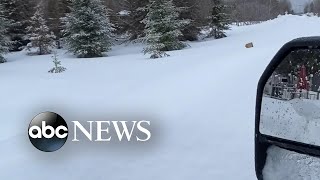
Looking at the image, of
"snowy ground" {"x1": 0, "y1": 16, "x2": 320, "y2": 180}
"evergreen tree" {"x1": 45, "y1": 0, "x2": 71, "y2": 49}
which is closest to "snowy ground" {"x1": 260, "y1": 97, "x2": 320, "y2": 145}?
"snowy ground" {"x1": 0, "y1": 16, "x2": 320, "y2": 180}

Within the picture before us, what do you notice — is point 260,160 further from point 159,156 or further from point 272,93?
point 159,156

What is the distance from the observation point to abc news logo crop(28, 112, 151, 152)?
391 cm

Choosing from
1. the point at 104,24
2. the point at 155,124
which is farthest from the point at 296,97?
the point at 104,24

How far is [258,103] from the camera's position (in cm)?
142

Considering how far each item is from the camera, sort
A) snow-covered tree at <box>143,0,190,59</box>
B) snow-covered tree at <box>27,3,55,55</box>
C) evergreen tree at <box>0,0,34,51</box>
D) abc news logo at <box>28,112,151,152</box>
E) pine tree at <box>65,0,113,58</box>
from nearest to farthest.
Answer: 1. abc news logo at <box>28,112,151,152</box>
2. snow-covered tree at <box>143,0,190,59</box>
3. pine tree at <box>65,0,113,58</box>
4. snow-covered tree at <box>27,3,55,55</box>
5. evergreen tree at <box>0,0,34,51</box>

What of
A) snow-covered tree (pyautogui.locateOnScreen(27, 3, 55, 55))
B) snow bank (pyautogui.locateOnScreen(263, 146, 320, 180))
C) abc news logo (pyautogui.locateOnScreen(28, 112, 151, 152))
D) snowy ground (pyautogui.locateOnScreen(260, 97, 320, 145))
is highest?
snowy ground (pyautogui.locateOnScreen(260, 97, 320, 145))

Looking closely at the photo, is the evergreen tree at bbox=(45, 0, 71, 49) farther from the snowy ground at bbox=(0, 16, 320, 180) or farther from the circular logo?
the circular logo

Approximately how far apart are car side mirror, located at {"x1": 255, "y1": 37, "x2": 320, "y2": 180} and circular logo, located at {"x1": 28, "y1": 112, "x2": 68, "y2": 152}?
272 centimetres

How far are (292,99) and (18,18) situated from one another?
2639 centimetres

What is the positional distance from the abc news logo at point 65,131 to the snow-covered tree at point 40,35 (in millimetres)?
18752

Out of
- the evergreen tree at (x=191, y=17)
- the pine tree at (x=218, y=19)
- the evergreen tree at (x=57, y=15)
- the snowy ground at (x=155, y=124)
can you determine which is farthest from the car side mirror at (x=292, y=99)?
the evergreen tree at (x=57, y=15)

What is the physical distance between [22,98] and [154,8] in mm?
12141

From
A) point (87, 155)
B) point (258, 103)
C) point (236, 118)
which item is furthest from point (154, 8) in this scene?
point (258, 103)

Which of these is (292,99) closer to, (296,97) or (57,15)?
(296,97)
